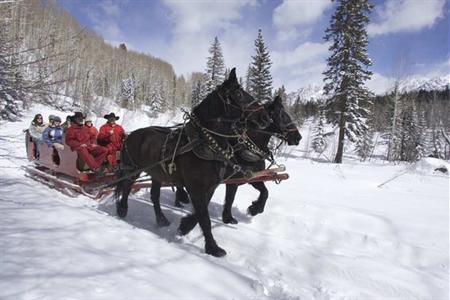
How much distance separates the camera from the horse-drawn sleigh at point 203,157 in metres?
4.90

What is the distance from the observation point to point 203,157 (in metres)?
4.87

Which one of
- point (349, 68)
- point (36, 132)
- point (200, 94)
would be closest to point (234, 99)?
point (36, 132)

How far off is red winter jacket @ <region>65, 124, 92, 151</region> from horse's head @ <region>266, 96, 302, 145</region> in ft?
12.6

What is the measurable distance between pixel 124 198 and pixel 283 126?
3.06 metres

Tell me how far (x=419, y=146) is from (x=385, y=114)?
5.60m

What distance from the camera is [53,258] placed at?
3.10 metres

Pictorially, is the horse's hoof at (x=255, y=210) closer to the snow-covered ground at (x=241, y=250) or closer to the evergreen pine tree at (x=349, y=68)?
the snow-covered ground at (x=241, y=250)

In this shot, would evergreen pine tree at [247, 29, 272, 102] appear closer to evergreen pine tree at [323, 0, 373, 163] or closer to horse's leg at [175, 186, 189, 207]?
evergreen pine tree at [323, 0, 373, 163]

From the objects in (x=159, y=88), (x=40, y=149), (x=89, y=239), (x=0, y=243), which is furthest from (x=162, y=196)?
(x=159, y=88)

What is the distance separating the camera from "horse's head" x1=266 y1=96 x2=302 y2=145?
6574 mm

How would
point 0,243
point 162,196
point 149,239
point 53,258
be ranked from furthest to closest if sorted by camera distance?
point 162,196, point 149,239, point 0,243, point 53,258

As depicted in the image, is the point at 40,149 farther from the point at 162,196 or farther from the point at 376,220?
the point at 376,220

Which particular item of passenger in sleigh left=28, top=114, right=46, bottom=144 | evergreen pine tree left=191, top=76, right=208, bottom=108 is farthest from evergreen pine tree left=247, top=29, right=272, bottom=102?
passenger in sleigh left=28, top=114, right=46, bottom=144

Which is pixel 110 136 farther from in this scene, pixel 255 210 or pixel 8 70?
pixel 255 210
